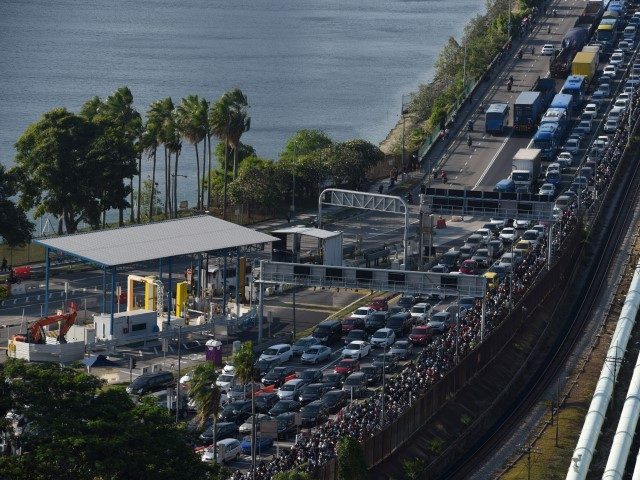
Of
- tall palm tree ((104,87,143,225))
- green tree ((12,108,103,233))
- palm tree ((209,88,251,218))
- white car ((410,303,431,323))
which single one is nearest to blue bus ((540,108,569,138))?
palm tree ((209,88,251,218))

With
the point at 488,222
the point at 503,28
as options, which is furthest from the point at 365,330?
the point at 503,28

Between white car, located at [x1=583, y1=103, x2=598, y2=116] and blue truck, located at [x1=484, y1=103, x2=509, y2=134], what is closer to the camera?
blue truck, located at [x1=484, y1=103, x2=509, y2=134]

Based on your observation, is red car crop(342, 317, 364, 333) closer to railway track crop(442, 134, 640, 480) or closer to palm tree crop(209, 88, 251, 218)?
railway track crop(442, 134, 640, 480)

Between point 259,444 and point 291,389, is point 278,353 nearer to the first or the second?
point 291,389

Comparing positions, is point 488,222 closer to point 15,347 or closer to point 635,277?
point 635,277

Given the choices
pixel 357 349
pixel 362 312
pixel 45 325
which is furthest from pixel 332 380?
pixel 45 325
